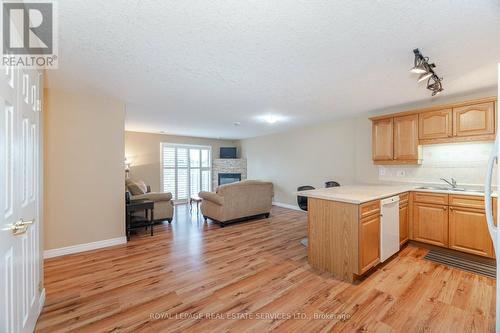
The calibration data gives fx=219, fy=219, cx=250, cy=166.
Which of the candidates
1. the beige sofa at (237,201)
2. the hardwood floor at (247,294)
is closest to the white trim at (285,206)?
the beige sofa at (237,201)

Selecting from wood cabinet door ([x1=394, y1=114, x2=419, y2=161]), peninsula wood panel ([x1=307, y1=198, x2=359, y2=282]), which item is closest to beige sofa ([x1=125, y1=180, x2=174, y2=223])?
peninsula wood panel ([x1=307, y1=198, x2=359, y2=282])

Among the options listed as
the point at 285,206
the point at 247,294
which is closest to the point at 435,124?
the point at 247,294

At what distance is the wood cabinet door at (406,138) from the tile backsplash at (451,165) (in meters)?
0.28

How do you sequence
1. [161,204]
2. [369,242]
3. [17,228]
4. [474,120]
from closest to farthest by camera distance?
[17,228] < [369,242] < [474,120] < [161,204]

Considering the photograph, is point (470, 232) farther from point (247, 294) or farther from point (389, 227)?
point (247, 294)

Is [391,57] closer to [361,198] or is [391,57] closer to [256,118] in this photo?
[361,198]

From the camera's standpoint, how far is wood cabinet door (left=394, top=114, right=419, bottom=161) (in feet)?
11.8

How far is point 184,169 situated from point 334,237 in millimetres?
6254

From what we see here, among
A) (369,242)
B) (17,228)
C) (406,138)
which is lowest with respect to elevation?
(369,242)

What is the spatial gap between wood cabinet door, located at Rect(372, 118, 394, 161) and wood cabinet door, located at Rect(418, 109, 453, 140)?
0.44 metres

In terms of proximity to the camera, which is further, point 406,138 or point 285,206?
point 285,206

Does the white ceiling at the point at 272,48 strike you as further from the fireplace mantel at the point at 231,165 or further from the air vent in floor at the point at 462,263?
the fireplace mantel at the point at 231,165

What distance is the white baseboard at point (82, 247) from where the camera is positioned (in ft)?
10.0

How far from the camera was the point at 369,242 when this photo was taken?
2.52 m
